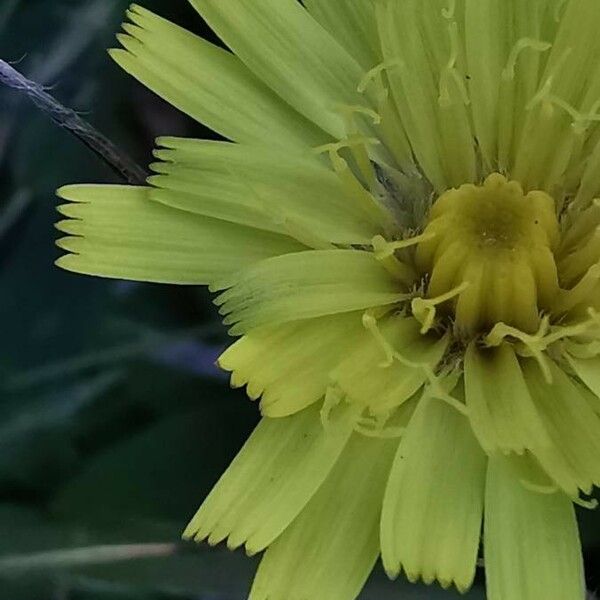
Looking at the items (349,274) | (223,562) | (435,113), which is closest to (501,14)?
(435,113)

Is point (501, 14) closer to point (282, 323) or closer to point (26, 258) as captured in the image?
point (282, 323)

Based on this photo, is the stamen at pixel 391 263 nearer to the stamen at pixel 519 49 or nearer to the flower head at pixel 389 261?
the flower head at pixel 389 261

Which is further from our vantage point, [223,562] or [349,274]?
[223,562]

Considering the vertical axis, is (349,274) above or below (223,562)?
above

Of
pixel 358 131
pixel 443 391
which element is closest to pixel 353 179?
pixel 358 131

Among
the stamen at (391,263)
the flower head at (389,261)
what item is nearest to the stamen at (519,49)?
the flower head at (389,261)

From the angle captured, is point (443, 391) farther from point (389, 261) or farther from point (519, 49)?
point (519, 49)

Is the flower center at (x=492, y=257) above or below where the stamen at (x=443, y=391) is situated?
above
